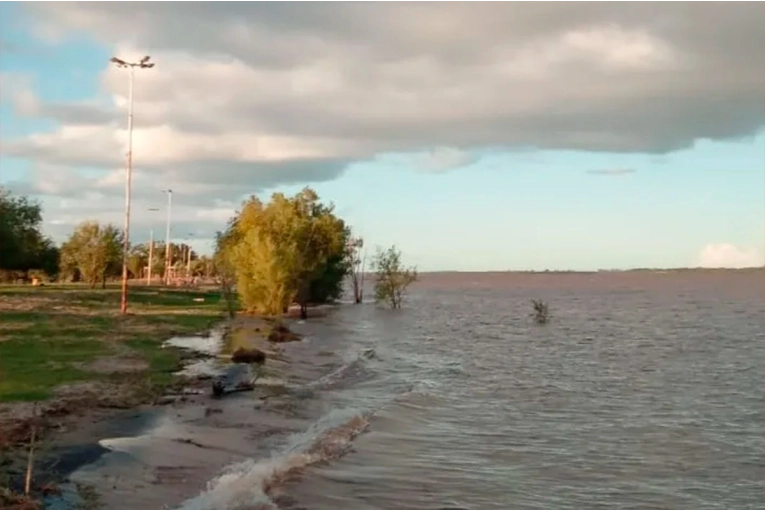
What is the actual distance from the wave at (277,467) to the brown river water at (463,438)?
5cm

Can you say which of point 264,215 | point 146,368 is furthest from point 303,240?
point 146,368

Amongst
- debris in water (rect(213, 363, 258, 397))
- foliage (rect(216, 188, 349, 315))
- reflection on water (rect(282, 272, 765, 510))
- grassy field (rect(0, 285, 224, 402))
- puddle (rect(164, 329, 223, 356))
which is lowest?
reflection on water (rect(282, 272, 765, 510))

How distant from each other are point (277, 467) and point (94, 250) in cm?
8348

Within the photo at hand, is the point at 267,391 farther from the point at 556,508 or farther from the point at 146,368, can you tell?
the point at 556,508

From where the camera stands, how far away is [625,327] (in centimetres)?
5606

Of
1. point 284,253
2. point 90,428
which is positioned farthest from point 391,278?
point 90,428

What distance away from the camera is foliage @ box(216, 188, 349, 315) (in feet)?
202

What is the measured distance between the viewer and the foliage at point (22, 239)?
205 feet

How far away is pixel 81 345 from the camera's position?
30109 millimetres

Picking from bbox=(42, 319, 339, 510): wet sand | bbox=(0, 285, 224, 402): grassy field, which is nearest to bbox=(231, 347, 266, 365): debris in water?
bbox=(0, 285, 224, 402): grassy field

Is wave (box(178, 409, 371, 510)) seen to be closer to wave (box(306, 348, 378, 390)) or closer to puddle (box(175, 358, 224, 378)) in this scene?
wave (box(306, 348, 378, 390))

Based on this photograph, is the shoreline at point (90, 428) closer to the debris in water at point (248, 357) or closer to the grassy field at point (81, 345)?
the grassy field at point (81, 345)

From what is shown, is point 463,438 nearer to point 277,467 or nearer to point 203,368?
point 277,467

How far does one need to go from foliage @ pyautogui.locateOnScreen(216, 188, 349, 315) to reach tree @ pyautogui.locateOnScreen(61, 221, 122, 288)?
14528 mm
